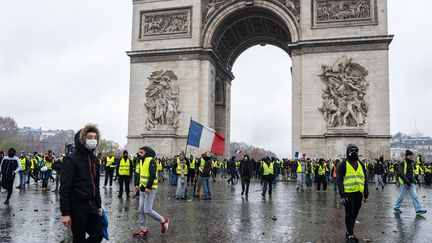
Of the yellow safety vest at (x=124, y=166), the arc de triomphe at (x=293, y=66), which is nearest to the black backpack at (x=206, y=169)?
the yellow safety vest at (x=124, y=166)

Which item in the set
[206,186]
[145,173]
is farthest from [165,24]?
[145,173]

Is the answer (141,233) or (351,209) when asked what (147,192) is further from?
(351,209)

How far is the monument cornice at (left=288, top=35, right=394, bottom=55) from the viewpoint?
24.5 metres

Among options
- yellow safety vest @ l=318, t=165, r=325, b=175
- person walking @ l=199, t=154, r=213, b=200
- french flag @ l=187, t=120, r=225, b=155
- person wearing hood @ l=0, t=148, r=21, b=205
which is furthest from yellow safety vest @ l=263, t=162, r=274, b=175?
person wearing hood @ l=0, t=148, r=21, b=205

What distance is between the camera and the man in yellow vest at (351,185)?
687 cm

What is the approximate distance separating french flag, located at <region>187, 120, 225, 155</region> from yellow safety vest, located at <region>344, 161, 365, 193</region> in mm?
6641

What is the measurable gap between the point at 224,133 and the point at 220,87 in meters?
3.99

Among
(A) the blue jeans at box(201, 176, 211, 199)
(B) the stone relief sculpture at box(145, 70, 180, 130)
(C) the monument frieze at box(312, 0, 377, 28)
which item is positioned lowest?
(A) the blue jeans at box(201, 176, 211, 199)

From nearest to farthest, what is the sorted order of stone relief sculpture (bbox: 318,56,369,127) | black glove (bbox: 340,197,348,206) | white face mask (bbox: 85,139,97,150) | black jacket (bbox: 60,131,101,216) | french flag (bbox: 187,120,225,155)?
1. black jacket (bbox: 60,131,101,216)
2. white face mask (bbox: 85,139,97,150)
3. black glove (bbox: 340,197,348,206)
4. french flag (bbox: 187,120,225,155)
5. stone relief sculpture (bbox: 318,56,369,127)

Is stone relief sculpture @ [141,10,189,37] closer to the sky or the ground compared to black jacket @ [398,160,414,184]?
closer to the sky

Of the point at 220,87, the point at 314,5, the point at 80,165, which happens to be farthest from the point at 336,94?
the point at 80,165

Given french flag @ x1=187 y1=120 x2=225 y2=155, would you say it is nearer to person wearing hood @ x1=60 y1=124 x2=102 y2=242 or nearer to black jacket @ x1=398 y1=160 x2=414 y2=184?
black jacket @ x1=398 y1=160 x2=414 y2=184

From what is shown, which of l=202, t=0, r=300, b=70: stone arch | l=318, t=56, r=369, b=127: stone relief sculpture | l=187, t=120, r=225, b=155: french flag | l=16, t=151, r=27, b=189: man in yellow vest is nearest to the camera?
l=187, t=120, r=225, b=155: french flag

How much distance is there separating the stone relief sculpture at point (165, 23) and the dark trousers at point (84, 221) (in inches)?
986
